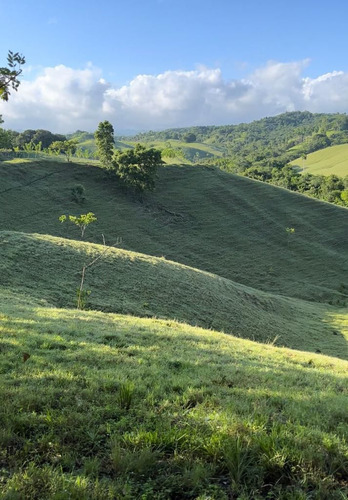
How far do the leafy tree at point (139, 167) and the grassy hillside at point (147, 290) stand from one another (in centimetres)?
4085

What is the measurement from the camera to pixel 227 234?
65.2m

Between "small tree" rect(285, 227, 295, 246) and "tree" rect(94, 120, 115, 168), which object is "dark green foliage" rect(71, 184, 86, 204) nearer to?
"tree" rect(94, 120, 115, 168)

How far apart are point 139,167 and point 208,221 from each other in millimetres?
16973

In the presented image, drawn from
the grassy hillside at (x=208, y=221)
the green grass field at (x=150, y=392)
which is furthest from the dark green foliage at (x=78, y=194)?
the green grass field at (x=150, y=392)

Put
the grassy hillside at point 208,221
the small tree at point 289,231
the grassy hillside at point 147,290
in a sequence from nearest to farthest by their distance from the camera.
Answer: the grassy hillside at point 147,290 < the grassy hillside at point 208,221 < the small tree at point 289,231

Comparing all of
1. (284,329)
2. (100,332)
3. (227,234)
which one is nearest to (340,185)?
(227,234)

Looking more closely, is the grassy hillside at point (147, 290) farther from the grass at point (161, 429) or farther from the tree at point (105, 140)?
the tree at point (105, 140)

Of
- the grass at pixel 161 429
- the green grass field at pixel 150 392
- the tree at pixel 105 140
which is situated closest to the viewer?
the grass at pixel 161 429

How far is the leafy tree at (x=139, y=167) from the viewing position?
226 feet

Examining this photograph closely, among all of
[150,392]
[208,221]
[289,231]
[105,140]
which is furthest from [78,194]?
[150,392]

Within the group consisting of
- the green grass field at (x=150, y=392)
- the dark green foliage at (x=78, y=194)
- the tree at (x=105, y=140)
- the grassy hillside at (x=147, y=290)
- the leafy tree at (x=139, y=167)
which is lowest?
the grassy hillside at (x=147, y=290)

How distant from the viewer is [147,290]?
79.9 feet

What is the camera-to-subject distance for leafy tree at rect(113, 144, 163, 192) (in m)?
69.0

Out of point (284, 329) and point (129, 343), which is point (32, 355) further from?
point (284, 329)
